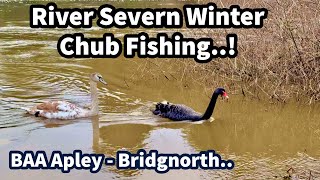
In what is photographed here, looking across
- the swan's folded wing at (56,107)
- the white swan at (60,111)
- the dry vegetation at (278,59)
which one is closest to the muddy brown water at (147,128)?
the white swan at (60,111)

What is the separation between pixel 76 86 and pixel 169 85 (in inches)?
92.3

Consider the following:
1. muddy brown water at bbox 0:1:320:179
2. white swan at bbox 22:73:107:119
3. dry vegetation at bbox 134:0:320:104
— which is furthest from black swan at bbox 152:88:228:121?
dry vegetation at bbox 134:0:320:104

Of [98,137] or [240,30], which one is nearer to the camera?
[98,137]

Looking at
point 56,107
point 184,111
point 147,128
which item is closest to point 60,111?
point 56,107

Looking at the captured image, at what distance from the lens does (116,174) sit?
8.02 m

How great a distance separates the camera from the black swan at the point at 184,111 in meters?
11.0

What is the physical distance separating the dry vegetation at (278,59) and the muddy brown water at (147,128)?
48 centimetres

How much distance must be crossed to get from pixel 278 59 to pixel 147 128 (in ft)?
12.9

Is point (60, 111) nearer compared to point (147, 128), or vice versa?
point (147, 128)

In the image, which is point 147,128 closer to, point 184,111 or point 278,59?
point 184,111

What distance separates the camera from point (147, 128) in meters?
10.6

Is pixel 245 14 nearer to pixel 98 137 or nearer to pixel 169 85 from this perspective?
pixel 169 85

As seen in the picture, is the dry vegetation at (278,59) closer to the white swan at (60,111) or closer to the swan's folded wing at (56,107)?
the white swan at (60,111)

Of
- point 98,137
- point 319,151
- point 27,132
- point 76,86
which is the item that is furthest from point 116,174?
point 76,86
